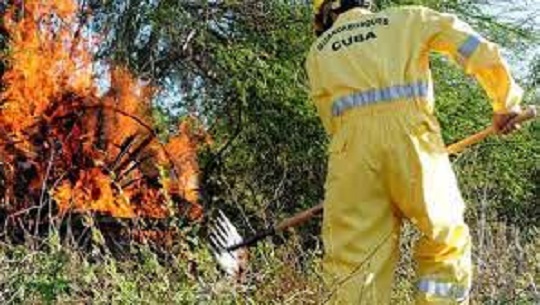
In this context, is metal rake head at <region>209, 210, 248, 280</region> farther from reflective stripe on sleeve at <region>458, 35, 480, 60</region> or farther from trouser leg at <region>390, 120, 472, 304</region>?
reflective stripe on sleeve at <region>458, 35, 480, 60</region>

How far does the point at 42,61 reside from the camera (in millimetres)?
8125

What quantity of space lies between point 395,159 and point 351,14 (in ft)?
2.55

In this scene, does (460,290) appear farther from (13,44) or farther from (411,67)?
(13,44)

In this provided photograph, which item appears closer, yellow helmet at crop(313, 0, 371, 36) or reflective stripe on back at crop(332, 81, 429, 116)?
reflective stripe on back at crop(332, 81, 429, 116)

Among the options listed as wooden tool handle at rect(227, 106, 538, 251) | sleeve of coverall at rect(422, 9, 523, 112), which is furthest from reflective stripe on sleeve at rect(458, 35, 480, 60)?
wooden tool handle at rect(227, 106, 538, 251)

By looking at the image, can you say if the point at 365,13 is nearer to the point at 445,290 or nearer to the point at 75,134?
the point at 445,290

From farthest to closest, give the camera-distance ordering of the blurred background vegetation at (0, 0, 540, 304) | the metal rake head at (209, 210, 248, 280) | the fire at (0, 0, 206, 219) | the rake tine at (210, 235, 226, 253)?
the blurred background vegetation at (0, 0, 540, 304), the fire at (0, 0, 206, 219), the rake tine at (210, 235, 226, 253), the metal rake head at (209, 210, 248, 280)

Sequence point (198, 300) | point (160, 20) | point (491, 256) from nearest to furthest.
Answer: point (198, 300) < point (491, 256) < point (160, 20)

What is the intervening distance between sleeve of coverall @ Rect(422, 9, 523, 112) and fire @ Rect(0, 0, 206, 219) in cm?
316

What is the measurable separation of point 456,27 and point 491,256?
4.16 ft

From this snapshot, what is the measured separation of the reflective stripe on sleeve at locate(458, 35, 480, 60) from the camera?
171 inches

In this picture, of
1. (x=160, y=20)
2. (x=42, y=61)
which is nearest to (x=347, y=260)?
(x=42, y=61)

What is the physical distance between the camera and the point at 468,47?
172 inches

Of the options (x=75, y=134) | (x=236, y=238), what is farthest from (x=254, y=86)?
(x=236, y=238)
